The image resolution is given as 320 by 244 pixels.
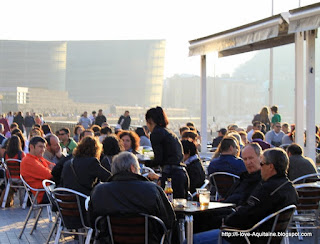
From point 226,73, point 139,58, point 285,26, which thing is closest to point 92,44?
point 139,58

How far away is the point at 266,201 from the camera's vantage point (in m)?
3.83

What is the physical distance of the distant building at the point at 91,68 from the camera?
393 ft

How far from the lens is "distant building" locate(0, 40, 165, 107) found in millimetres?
119688

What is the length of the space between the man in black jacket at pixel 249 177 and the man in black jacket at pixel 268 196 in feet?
1.72

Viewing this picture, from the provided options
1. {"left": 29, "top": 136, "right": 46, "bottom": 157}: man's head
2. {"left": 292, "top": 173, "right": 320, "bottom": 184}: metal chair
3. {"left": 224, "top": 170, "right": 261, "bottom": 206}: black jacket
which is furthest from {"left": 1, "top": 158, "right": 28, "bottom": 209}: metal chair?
{"left": 224, "top": 170, "right": 261, "bottom": 206}: black jacket

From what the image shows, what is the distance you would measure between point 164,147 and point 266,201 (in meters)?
1.78

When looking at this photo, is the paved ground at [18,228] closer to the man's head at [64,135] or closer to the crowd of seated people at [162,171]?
the crowd of seated people at [162,171]

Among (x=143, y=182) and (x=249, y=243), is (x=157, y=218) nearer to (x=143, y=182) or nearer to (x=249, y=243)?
(x=143, y=182)

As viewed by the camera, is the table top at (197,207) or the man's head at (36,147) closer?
the table top at (197,207)

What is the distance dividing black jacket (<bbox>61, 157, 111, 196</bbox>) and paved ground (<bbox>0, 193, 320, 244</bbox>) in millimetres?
1012

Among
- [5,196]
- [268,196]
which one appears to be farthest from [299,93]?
[268,196]

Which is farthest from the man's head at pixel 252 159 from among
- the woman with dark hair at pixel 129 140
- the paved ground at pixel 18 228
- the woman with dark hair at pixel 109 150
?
the woman with dark hair at pixel 129 140

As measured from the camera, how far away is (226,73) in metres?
152

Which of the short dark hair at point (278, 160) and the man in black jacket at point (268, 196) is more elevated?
the short dark hair at point (278, 160)
